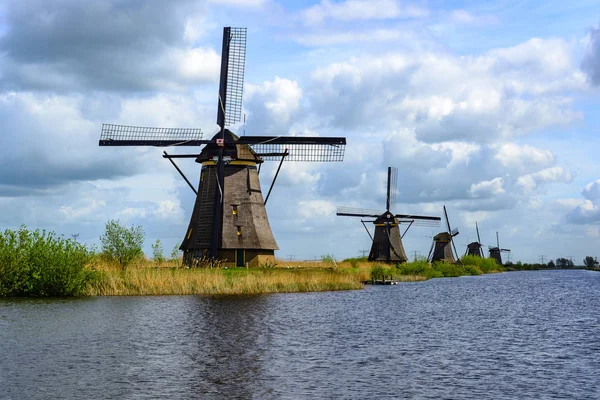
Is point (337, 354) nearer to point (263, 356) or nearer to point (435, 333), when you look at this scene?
point (263, 356)

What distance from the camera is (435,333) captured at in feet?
76.0

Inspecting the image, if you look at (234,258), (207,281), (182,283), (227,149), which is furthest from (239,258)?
(182,283)

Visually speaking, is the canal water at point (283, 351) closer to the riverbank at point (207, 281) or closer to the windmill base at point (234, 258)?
the riverbank at point (207, 281)

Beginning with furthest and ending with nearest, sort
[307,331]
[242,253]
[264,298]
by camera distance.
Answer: [242,253] < [264,298] < [307,331]

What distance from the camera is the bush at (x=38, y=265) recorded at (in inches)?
1181

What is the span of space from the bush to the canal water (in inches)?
73.0

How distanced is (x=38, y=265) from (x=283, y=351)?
17.1 m

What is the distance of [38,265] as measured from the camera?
1203 inches

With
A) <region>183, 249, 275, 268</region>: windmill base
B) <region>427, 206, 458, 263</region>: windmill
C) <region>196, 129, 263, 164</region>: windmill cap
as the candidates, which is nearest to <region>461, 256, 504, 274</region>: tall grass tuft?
<region>427, 206, 458, 263</region>: windmill

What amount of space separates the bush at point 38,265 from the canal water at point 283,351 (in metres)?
1.85

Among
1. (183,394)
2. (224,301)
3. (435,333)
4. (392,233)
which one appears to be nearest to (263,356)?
(183,394)

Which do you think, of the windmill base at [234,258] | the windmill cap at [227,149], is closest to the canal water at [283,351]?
the windmill base at [234,258]

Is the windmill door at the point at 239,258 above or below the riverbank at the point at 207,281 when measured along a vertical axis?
above

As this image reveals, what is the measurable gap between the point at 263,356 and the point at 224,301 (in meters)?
13.4
